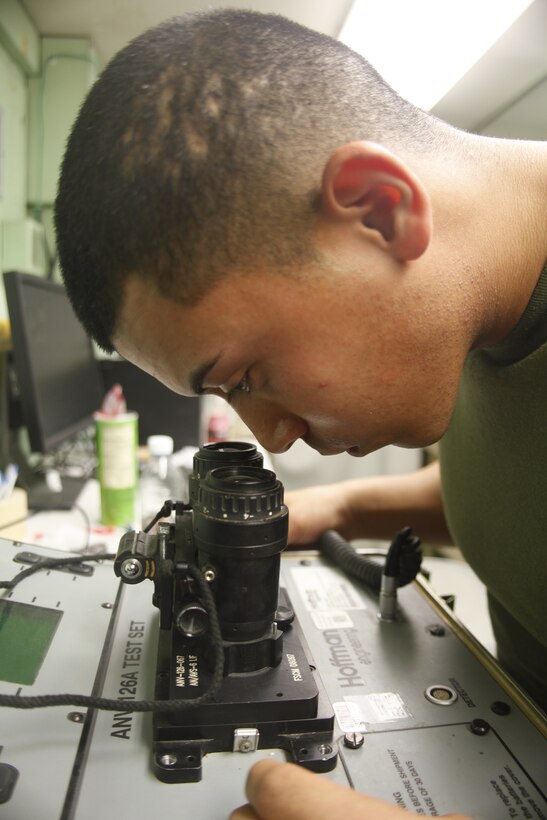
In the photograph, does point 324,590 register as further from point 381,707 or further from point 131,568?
point 131,568

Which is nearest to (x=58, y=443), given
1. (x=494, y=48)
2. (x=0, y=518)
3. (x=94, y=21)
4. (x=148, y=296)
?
(x=0, y=518)

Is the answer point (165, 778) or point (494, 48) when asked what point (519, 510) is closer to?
point (165, 778)

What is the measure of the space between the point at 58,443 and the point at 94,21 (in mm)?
2264

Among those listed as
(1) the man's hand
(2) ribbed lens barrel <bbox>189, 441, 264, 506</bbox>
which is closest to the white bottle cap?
(2) ribbed lens barrel <bbox>189, 441, 264, 506</bbox>

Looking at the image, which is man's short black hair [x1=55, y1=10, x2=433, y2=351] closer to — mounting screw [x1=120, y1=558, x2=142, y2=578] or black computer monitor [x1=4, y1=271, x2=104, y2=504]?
mounting screw [x1=120, y1=558, x2=142, y2=578]

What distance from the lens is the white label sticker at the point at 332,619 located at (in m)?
0.85

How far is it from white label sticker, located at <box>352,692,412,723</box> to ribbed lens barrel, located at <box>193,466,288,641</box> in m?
0.15

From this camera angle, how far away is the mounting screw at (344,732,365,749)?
608 mm

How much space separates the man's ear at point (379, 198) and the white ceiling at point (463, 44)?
125 cm

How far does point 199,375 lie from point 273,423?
14cm

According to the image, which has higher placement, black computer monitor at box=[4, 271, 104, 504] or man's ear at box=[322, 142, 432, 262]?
man's ear at box=[322, 142, 432, 262]

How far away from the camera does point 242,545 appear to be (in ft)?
2.01

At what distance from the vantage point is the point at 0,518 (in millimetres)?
1239

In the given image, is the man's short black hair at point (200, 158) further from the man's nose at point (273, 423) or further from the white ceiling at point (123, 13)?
the white ceiling at point (123, 13)
